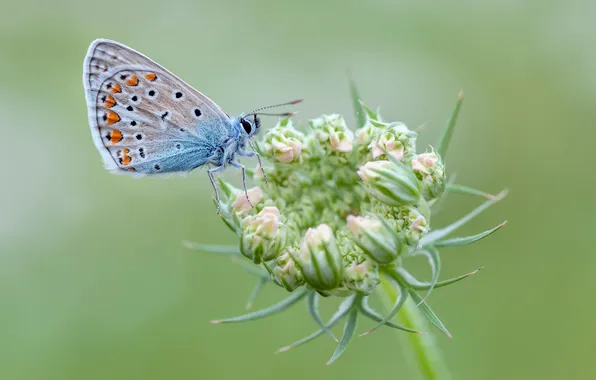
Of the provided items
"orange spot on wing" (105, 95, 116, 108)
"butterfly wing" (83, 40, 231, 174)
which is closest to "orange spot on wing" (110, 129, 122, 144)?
"butterfly wing" (83, 40, 231, 174)

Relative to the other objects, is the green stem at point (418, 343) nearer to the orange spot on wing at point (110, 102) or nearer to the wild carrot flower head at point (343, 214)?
the wild carrot flower head at point (343, 214)

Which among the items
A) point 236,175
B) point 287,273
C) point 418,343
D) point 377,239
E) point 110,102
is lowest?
point 418,343

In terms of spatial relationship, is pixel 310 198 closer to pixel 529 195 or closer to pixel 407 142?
pixel 407 142

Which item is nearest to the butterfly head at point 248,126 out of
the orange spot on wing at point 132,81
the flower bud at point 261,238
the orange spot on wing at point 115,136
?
the orange spot on wing at point 132,81

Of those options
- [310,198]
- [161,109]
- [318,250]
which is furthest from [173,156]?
[318,250]

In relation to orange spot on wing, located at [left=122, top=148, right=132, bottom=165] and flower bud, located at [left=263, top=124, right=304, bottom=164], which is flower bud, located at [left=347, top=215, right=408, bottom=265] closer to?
A: flower bud, located at [left=263, top=124, right=304, bottom=164]

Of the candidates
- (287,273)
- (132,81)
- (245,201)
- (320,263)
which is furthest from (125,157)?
(320,263)

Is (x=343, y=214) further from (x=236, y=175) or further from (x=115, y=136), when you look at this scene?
(x=115, y=136)
